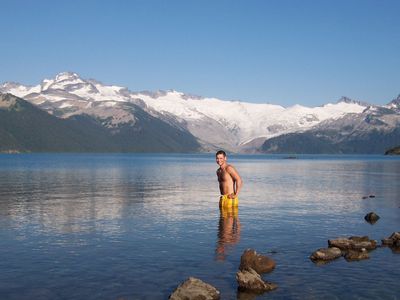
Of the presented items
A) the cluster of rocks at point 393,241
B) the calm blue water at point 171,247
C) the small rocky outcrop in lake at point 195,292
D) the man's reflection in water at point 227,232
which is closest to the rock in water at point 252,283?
the calm blue water at point 171,247

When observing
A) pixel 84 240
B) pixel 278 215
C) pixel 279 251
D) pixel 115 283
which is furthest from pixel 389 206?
pixel 115 283

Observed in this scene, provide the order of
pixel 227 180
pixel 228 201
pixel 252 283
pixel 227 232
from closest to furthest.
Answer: pixel 252 283 → pixel 227 232 → pixel 227 180 → pixel 228 201

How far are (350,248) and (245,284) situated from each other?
13.0 metres

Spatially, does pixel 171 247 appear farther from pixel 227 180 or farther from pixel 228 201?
pixel 228 201

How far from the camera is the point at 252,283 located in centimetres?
2566

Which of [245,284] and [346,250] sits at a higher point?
[245,284]

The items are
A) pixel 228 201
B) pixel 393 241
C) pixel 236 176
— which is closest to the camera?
pixel 393 241

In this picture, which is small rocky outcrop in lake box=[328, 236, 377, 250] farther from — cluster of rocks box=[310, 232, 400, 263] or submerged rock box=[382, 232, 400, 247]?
submerged rock box=[382, 232, 400, 247]

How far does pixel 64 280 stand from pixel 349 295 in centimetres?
1504

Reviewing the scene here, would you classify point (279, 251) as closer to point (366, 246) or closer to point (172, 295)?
point (366, 246)

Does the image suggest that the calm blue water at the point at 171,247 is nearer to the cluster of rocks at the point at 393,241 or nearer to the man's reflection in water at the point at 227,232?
the man's reflection in water at the point at 227,232

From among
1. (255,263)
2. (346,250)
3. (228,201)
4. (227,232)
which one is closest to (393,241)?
(346,250)

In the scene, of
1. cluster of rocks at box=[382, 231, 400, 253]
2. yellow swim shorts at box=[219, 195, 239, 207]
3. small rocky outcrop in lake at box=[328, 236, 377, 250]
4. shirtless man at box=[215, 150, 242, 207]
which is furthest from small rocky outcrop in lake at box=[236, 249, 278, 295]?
yellow swim shorts at box=[219, 195, 239, 207]

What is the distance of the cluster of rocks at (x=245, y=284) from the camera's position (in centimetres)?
2352
